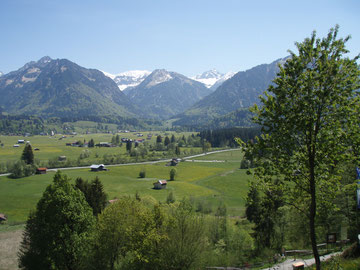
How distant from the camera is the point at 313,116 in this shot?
13453mm

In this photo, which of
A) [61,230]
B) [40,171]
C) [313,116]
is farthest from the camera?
[40,171]

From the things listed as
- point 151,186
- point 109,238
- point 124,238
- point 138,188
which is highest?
point 109,238

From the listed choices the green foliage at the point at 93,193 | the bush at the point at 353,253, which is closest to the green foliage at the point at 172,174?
the green foliage at the point at 93,193

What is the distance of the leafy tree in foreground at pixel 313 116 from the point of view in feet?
43.2

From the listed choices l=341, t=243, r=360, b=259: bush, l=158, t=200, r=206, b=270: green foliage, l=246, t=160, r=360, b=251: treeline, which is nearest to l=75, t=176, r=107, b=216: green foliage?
l=158, t=200, r=206, b=270: green foliage

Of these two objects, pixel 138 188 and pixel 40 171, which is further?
pixel 40 171

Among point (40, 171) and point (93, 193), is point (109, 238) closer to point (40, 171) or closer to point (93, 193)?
point (93, 193)

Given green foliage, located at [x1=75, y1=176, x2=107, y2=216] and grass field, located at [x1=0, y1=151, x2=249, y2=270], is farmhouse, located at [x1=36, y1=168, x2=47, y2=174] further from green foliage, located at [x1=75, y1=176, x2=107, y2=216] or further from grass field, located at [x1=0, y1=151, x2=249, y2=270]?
green foliage, located at [x1=75, y1=176, x2=107, y2=216]

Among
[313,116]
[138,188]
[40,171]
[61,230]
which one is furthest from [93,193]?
[40,171]

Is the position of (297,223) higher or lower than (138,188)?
higher

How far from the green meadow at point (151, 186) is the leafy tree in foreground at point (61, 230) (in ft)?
125

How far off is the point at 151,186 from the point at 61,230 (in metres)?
75.4

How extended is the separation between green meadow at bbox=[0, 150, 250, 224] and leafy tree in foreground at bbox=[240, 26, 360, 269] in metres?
59.3

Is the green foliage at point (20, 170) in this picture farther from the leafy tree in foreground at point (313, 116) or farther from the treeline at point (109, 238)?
the leafy tree in foreground at point (313, 116)
